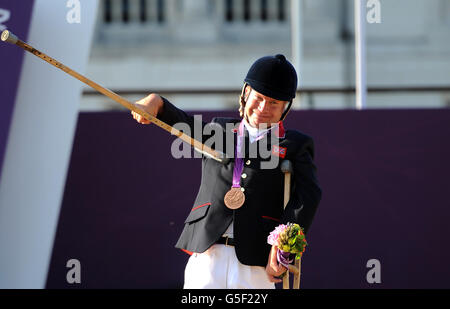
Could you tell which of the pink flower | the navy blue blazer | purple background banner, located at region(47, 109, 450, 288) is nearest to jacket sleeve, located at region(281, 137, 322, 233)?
the navy blue blazer

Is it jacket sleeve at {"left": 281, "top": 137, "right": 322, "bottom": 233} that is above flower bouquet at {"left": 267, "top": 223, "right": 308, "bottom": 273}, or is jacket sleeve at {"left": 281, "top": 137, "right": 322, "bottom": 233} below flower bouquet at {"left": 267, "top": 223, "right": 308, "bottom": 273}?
above

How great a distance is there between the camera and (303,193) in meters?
4.00

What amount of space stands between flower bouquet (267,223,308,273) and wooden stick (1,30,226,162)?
0.45 metres

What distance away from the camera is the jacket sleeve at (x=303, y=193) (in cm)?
395

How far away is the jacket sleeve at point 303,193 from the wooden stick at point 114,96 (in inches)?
13.9

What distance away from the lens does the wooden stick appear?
378 centimetres

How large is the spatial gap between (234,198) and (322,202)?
7.42 ft

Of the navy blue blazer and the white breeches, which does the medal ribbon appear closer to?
the navy blue blazer

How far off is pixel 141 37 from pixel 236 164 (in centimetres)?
→ 1277

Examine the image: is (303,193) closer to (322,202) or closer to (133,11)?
(322,202)

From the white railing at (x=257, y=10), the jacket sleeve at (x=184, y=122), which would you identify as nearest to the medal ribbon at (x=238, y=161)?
the jacket sleeve at (x=184, y=122)

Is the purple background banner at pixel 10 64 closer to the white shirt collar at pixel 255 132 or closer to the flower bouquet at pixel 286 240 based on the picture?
the white shirt collar at pixel 255 132

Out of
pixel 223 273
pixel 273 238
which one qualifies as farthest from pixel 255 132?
pixel 223 273
